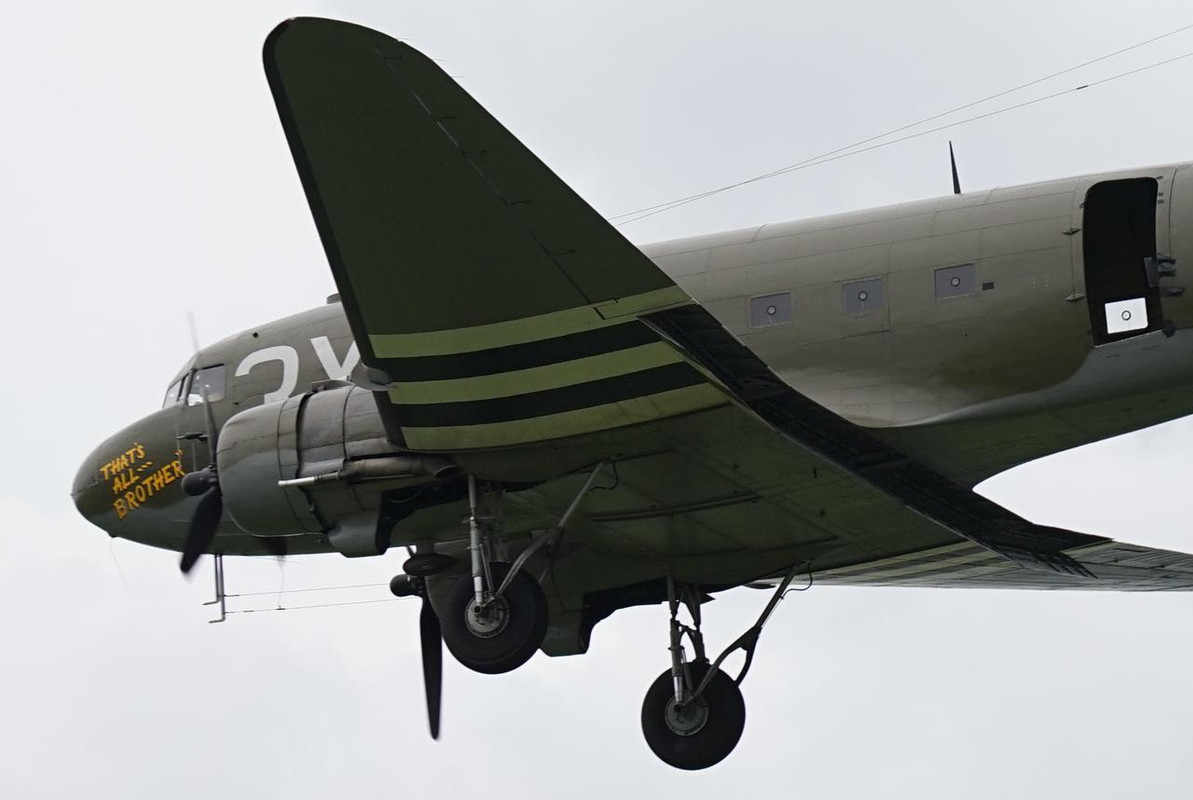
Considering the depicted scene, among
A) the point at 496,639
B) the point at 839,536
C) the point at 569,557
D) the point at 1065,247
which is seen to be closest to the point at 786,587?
the point at 839,536

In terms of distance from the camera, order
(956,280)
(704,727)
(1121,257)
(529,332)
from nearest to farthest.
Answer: (529,332)
(956,280)
(1121,257)
(704,727)

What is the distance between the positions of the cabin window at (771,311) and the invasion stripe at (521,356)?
2114 mm

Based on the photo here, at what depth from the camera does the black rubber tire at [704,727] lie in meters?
20.9

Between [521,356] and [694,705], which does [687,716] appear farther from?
[521,356]

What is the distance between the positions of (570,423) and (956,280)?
357 cm

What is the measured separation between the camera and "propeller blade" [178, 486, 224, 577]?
64.3 ft

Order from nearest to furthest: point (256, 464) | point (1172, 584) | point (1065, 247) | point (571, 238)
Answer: point (571, 238) < point (1065, 247) < point (256, 464) < point (1172, 584)

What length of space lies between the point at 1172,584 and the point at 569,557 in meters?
7.11

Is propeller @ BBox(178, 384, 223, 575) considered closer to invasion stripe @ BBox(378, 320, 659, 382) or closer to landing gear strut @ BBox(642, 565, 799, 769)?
invasion stripe @ BBox(378, 320, 659, 382)

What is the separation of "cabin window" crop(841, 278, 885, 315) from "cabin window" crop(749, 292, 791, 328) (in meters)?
0.54

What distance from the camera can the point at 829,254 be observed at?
Result: 18156 millimetres

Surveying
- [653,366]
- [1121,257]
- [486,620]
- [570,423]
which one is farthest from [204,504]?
[1121,257]

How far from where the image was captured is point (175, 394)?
22219 mm

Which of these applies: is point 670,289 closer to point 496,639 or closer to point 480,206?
point 480,206
